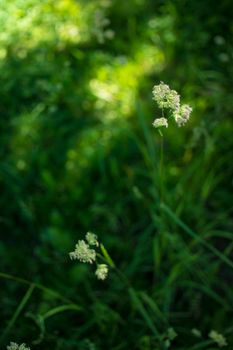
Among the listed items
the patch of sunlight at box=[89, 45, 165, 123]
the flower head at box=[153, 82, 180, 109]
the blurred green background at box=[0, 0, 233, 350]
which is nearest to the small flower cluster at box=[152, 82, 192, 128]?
the flower head at box=[153, 82, 180, 109]

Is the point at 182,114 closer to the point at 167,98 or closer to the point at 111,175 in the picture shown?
the point at 167,98

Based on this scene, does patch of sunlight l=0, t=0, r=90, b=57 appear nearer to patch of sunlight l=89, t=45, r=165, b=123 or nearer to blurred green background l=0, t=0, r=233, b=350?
blurred green background l=0, t=0, r=233, b=350

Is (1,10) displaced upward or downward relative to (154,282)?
upward

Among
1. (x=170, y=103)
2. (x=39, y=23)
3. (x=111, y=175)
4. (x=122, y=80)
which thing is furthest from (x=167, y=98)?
(x=122, y=80)

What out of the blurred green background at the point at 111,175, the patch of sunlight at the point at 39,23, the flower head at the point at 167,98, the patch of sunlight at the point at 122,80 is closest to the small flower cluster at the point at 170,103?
the flower head at the point at 167,98

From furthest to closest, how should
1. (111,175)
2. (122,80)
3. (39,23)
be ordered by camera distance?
(122,80) < (111,175) < (39,23)

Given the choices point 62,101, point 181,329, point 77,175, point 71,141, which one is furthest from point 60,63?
point 181,329

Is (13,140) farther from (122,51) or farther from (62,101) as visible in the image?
(122,51)
